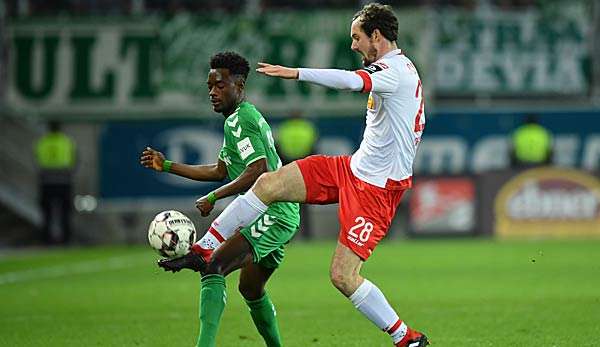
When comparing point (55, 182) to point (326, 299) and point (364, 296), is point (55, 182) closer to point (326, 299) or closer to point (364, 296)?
point (326, 299)

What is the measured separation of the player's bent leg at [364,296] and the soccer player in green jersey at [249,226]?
61 centimetres

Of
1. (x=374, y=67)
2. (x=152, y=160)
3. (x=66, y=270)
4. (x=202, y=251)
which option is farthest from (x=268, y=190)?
(x=66, y=270)

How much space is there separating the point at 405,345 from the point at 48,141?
17439 millimetres

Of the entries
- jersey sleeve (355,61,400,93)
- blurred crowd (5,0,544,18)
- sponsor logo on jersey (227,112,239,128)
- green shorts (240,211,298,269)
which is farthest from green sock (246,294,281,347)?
blurred crowd (5,0,544,18)

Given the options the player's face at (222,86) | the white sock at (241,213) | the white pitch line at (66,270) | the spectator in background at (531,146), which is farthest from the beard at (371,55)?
the spectator in background at (531,146)

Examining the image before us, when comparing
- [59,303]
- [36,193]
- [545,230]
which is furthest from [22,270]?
[545,230]

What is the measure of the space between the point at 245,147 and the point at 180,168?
0.58m

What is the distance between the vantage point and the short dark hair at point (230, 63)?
27.9ft

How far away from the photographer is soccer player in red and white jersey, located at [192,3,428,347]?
7941mm

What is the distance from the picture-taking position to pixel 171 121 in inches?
1017

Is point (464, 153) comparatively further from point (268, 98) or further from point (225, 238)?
point (225, 238)

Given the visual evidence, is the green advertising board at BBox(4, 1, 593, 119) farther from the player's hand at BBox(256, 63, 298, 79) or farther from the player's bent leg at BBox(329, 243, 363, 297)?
the player's hand at BBox(256, 63, 298, 79)

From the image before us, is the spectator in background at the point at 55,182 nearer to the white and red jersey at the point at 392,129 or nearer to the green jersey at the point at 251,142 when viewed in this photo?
the green jersey at the point at 251,142

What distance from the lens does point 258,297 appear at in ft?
28.0
